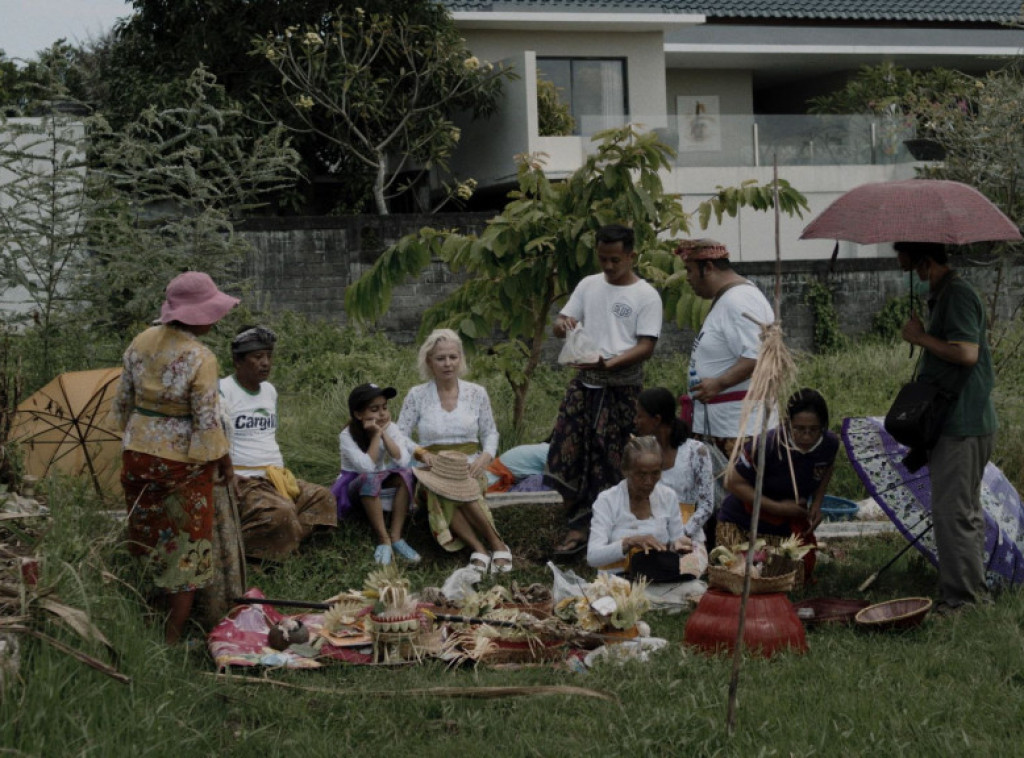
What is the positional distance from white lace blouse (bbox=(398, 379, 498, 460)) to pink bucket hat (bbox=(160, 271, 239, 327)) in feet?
8.55

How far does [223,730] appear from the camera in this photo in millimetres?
5121

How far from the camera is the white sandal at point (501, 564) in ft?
26.8

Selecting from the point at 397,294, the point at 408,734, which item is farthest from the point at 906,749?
the point at 397,294

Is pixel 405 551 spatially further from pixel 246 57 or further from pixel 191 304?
pixel 246 57

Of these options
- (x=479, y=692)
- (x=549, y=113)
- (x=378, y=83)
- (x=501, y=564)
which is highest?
(x=378, y=83)

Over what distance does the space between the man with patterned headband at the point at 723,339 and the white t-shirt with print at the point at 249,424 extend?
274 centimetres

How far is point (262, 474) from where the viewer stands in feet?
27.1

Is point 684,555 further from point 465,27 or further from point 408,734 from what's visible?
point 465,27

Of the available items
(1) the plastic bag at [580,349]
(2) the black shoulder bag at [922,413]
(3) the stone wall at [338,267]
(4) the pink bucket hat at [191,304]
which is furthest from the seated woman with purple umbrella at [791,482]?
(3) the stone wall at [338,267]

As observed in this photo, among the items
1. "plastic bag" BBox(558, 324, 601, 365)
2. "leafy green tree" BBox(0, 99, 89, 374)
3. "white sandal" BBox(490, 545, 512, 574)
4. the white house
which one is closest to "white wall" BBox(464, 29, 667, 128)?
the white house

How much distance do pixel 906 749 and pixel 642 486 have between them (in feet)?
9.22

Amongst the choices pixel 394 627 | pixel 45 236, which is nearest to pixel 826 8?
pixel 45 236

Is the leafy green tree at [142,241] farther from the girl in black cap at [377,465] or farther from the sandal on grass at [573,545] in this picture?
the sandal on grass at [573,545]

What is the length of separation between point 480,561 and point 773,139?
1628 cm
